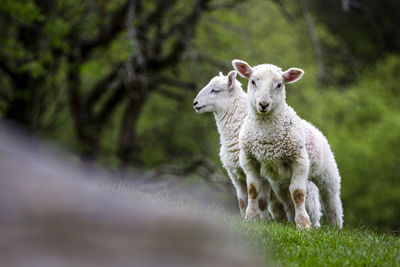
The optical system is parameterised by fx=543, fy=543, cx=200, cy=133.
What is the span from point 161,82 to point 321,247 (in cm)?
1271

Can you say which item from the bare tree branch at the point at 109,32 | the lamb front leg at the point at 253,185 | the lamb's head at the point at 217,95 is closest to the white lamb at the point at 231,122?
the lamb's head at the point at 217,95

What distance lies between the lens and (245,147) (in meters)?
6.53

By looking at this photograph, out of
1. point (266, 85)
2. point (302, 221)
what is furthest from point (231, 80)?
point (302, 221)

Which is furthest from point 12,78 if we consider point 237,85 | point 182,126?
point 237,85

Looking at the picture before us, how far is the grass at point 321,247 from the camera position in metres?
4.46

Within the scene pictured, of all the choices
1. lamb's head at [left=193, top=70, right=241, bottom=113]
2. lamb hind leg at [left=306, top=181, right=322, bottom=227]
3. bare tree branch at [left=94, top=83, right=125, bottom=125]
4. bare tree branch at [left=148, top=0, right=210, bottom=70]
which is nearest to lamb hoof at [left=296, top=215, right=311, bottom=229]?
lamb hind leg at [left=306, top=181, right=322, bottom=227]

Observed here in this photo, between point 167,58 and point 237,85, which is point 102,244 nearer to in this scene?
point 237,85

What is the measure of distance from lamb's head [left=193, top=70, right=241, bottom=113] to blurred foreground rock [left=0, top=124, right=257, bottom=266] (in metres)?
4.73

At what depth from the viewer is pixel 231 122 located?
756cm

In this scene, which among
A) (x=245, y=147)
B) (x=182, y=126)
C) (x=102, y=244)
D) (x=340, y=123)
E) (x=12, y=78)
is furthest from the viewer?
(x=340, y=123)

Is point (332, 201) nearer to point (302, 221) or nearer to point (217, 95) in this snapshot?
point (302, 221)

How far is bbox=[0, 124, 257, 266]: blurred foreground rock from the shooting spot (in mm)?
2357

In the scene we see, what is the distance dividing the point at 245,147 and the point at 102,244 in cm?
419

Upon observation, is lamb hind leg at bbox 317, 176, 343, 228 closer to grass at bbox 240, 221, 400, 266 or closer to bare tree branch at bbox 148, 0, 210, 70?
grass at bbox 240, 221, 400, 266
